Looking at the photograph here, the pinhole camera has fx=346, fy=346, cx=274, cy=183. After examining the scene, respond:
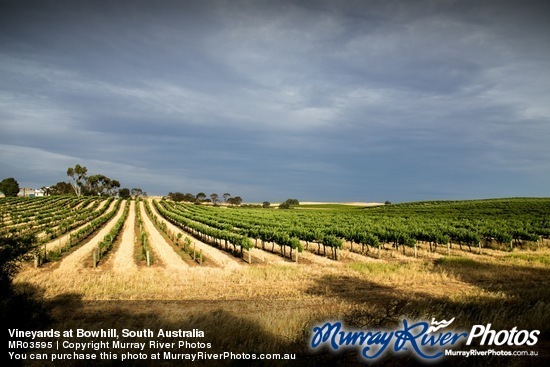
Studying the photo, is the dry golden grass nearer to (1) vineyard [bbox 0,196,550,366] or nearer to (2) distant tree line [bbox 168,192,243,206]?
(1) vineyard [bbox 0,196,550,366]

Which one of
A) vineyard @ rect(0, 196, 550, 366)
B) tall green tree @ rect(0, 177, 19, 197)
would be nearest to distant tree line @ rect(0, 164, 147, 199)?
tall green tree @ rect(0, 177, 19, 197)

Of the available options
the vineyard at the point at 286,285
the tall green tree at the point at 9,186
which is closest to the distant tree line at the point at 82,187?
the tall green tree at the point at 9,186

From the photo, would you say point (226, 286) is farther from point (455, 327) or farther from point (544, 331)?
point (544, 331)

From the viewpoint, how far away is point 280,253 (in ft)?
121

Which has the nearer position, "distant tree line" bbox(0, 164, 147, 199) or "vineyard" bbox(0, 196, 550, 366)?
"vineyard" bbox(0, 196, 550, 366)

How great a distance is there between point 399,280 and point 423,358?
48.5 ft

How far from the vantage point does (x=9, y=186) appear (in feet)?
501

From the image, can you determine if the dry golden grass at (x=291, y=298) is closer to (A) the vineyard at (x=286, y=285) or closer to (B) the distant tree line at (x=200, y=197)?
(A) the vineyard at (x=286, y=285)

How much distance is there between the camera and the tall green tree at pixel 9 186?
150900mm

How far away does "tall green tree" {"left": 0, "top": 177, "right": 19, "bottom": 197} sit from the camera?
150900mm

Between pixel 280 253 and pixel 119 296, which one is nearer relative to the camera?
pixel 119 296

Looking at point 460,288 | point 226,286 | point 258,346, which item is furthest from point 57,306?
point 460,288

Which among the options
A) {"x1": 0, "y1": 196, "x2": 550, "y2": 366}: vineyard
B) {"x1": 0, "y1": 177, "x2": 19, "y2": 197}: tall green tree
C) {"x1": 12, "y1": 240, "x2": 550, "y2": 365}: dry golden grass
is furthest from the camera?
{"x1": 0, "y1": 177, "x2": 19, "y2": 197}: tall green tree

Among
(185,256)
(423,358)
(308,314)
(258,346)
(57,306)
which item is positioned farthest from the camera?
(185,256)
